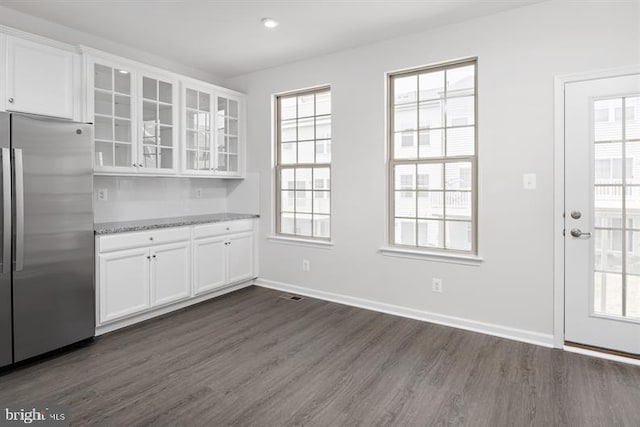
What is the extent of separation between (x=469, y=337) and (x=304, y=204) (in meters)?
2.25

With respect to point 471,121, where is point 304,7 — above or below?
above

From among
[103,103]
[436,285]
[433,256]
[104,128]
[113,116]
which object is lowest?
[436,285]

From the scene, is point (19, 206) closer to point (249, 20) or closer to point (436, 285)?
point (249, 20)

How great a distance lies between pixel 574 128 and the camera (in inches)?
111

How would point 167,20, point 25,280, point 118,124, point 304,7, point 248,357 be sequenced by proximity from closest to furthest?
point 25,280, point 248,357, point 304,7, point 167,20, point 118,124

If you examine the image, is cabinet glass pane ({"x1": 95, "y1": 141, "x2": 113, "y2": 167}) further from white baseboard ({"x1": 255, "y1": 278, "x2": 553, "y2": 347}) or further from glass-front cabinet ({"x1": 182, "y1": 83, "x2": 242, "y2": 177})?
white baseboard ({"x1": 255, "y1": 278, "x2": 553, "y2": 347})

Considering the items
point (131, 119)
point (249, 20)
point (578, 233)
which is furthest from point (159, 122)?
point (578, 233)

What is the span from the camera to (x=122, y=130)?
350 centimetres

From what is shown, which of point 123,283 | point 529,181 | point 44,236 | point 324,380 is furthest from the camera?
point 123,283

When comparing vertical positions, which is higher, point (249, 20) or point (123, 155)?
point (249, 20)

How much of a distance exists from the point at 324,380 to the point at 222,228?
2286 millimetres

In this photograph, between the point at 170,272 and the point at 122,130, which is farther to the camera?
the point at 170,272

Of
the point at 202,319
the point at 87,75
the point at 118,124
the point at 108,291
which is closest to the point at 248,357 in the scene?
the point at 202,319

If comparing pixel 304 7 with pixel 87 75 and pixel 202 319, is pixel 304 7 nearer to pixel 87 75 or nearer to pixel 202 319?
pixel 87 75
